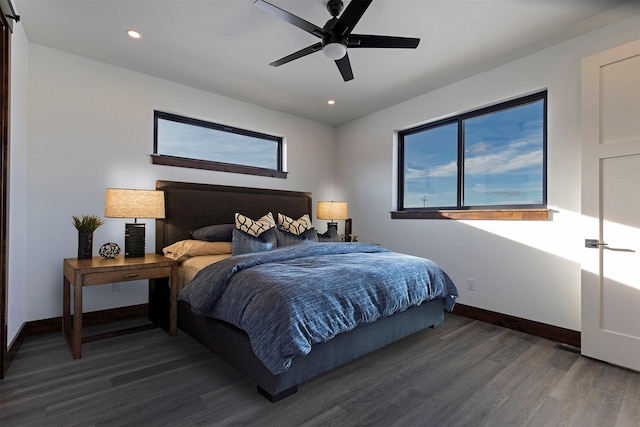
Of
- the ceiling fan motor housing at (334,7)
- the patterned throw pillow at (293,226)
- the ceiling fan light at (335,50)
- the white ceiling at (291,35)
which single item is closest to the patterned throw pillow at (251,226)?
the patterned throw pillow at (293,226)

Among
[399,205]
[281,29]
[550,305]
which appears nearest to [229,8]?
[281,29]

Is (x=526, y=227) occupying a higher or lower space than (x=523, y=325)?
higher

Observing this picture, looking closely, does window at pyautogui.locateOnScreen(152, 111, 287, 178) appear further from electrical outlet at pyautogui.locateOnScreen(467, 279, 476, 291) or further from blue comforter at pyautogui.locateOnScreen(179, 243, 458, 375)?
electrical outlet at pyautogui.locateOnScreen(467, 279, 476, 291)

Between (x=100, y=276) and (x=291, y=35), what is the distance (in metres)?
2.45

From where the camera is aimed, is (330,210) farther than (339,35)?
Yes

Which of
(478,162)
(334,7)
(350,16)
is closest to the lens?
(350,16)

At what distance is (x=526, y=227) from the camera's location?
2.91 meters

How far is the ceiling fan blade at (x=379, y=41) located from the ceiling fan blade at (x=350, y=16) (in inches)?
3.7

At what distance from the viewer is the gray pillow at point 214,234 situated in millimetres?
3197

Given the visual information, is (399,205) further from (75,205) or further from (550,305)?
(75,205)

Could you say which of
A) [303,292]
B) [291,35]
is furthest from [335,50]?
[303,292]

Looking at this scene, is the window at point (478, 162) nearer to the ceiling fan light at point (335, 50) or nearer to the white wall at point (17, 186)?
the ceiling fan light at point (335, 50)

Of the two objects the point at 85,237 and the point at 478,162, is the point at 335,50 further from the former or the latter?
the point at 85,237

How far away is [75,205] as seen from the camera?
2920 millimetres
